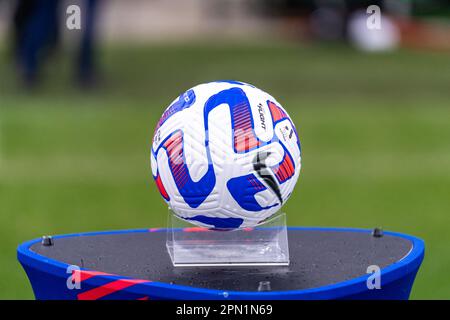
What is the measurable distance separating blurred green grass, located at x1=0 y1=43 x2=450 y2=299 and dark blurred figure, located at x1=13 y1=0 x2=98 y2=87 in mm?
347

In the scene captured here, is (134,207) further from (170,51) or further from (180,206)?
(170,51)

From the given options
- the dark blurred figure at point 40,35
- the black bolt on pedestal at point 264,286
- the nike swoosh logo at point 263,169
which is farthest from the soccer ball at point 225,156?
the dark blurred figure at point 40,35

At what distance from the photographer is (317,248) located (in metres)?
5.29

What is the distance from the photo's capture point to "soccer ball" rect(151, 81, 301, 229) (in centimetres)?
465

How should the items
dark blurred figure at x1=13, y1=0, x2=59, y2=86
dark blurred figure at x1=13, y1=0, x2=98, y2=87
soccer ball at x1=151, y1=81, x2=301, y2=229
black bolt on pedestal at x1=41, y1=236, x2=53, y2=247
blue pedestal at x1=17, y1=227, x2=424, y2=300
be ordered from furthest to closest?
dark blurred figure at x1=13, y1=0, x2=59, y2=86, dark blurred figure at x1=13, y1=0, x2=98, y2=87, black bolt on pedestal at x1=41, y1=236, x2=53, y2=247, soccer ball at x1=151, y1=81, x2=301, y2=229, blue pedestal at x1=17, y1=227, x2=424, y2=300

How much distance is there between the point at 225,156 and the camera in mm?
4637

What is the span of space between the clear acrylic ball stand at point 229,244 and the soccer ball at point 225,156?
6.1 inches

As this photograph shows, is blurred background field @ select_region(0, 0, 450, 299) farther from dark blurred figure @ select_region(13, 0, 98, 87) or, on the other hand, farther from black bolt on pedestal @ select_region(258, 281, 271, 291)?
black bolt on pedestal @ select_region(258, 281, 271, 291)

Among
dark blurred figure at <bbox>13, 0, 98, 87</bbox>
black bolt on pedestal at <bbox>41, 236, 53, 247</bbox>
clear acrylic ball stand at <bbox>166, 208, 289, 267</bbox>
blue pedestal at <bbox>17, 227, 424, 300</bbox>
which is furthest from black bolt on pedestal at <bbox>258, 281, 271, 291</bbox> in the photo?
dark blurred figure at <bbox>13, 0, 98, 87</bbox>

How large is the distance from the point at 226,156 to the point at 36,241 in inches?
48.7

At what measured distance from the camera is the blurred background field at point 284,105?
8711mm

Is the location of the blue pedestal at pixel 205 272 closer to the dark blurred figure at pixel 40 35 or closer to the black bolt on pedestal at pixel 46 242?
the black bolt on pedestal at pixel 46 242

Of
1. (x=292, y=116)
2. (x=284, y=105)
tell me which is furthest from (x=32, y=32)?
(x=292, y=116)

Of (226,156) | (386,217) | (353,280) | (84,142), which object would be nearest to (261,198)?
(226,156)
